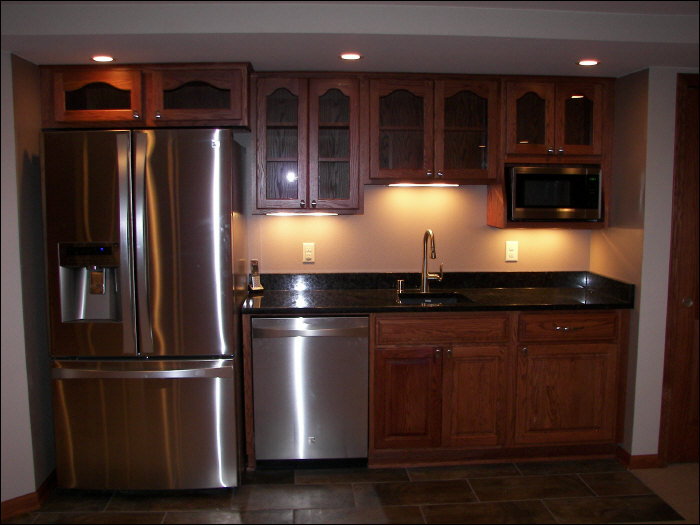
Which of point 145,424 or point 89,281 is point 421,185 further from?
point 145,424

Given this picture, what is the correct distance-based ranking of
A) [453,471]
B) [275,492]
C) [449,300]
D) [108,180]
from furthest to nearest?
[449,300]
[453,471]
[275,492]
[108,180]

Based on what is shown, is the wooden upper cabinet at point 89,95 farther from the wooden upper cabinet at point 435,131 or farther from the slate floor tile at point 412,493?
the slate floor tile at point 412,493

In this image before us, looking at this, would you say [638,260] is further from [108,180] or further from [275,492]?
[108,180]

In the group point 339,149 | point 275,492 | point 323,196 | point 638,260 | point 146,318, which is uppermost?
point 339,149

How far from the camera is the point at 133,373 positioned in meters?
2.76

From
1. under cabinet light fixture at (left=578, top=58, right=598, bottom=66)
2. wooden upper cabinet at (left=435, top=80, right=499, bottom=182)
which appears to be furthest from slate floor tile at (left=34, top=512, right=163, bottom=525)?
under cabinet light fixture at (left=578, top=58, right=598, bottom=66)

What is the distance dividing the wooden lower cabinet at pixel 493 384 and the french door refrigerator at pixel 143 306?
2.64ft

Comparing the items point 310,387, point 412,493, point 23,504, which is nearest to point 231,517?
point 310,387

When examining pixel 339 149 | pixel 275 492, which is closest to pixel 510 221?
pixel 339 149

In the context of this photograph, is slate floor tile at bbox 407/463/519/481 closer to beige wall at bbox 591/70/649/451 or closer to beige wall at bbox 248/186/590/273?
beige wall at bbox 591/70/649/451

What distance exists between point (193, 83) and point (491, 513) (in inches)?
96.3

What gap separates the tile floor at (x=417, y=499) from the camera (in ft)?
8.68

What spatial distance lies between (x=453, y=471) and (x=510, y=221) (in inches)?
52.7

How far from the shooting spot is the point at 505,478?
2988 millimetres
